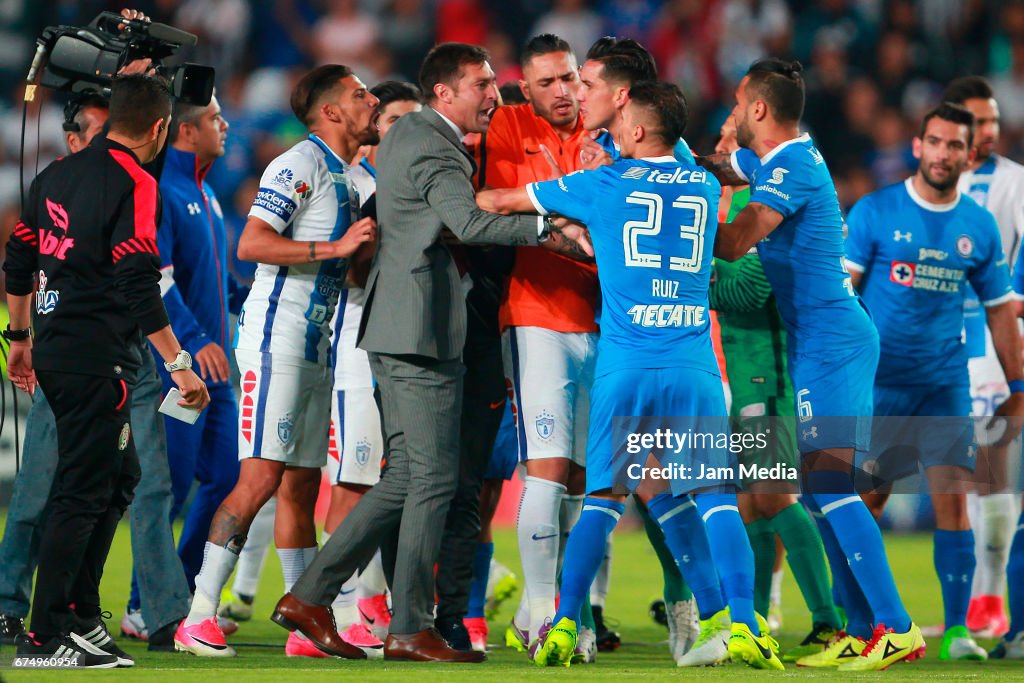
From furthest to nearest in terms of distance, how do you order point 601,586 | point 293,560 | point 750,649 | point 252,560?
point 252,560 → point 601,586 → point 293,560 → point 750,649

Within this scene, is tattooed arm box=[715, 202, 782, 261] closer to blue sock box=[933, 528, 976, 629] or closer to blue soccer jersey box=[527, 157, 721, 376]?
blue soccer jersey box=[527, 157, 721, 376]

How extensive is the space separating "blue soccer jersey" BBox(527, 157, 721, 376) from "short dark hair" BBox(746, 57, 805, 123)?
710 millimetres

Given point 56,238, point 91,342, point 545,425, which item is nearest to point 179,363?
point 91,342

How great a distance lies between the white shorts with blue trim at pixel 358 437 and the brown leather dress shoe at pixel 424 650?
107cm

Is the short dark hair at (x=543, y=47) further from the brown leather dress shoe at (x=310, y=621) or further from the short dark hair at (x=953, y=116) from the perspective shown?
the brown leather dress shoe at (x=310, y=621)

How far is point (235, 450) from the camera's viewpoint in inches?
292

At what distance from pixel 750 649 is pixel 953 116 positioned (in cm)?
306

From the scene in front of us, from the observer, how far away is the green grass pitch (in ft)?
16.2

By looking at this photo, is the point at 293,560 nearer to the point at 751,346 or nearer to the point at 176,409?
the point at 176,409

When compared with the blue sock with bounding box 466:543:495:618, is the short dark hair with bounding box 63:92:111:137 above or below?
above

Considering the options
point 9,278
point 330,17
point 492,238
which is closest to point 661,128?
point 492,238

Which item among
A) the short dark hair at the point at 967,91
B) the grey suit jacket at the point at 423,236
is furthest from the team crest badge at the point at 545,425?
the short dark hair at the point at 967,91

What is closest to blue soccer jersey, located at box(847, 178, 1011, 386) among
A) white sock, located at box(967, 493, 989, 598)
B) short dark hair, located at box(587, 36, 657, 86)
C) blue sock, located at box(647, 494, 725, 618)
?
white sock, located at box(967, 493, 989, 598)

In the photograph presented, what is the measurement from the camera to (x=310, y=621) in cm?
569
